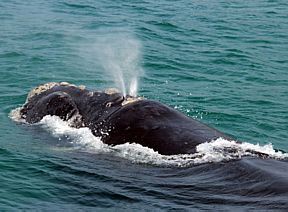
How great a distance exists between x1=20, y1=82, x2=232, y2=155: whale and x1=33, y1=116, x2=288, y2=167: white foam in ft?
0.33

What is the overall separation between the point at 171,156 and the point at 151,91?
8.83 meters

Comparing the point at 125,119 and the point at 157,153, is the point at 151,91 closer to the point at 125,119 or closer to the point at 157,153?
the point at 125,119

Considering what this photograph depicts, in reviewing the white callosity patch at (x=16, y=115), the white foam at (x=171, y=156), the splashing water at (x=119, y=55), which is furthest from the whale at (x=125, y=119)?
the splashing water at (x=119, y=55)

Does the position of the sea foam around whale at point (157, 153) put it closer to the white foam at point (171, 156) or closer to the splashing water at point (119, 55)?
the white foam at point (171, 156)

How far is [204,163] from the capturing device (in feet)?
30.8

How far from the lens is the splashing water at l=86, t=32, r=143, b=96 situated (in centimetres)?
2036

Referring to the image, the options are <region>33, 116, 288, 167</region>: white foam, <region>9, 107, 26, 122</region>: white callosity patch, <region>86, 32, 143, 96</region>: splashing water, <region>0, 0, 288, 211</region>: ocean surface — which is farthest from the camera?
<region>86, 32, 143, 96</region>: splashing water

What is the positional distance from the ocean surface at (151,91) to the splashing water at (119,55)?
0.06 meters

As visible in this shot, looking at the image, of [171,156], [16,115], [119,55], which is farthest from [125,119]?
[119,55]

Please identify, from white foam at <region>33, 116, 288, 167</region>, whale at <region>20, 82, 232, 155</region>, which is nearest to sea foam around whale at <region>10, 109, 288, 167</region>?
white foam at <region>33, 116, 288, 167</region>

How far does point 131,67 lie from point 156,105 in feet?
36.0

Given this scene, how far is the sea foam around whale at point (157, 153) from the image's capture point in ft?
31.2

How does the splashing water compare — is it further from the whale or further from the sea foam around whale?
the sea foam around whale

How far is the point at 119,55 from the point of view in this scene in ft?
77.2
